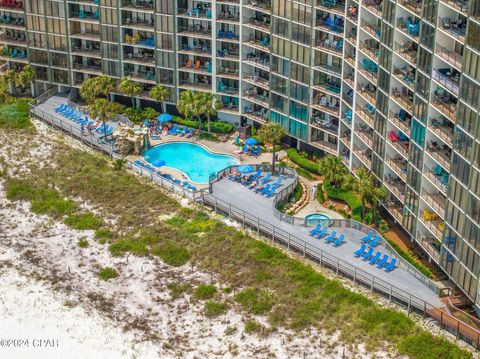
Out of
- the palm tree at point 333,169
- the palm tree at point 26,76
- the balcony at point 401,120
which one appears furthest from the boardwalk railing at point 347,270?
the palm tree at point 26,76

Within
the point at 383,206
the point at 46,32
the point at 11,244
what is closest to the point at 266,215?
the point at 383,206

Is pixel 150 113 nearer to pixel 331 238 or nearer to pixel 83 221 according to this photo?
pixel 83 221

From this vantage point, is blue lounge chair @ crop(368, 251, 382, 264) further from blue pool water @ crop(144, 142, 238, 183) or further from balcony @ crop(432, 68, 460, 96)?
blue pool water @ crop(144, 142, 238, 183)

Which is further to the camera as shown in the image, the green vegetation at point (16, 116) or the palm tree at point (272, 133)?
the green vegetation at point (16, 116)

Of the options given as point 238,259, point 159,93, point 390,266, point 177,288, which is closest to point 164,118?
point 159,93

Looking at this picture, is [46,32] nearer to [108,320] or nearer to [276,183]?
[276,183]

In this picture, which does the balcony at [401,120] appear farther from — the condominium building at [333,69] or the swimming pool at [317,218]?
the swimming pool at [317,218]
